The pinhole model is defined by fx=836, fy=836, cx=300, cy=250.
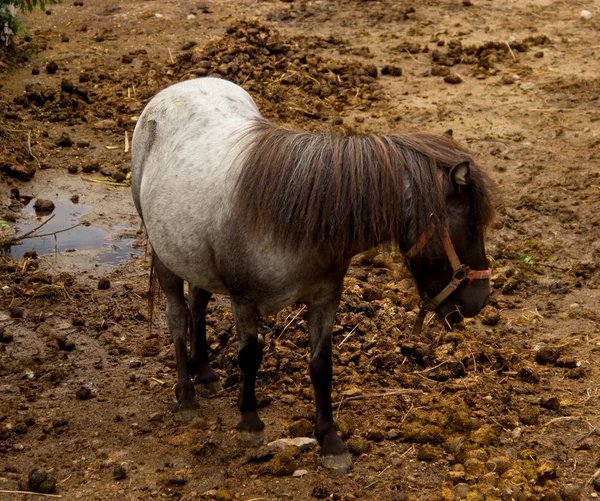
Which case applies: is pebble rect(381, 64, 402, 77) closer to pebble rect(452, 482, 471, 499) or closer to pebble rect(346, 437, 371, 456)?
pebble rect(346, 437, 371, 456)

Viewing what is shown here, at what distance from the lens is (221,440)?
4.73m

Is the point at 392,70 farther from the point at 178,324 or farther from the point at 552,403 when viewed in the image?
the point at 552,403

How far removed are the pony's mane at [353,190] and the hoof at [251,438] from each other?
122 cm

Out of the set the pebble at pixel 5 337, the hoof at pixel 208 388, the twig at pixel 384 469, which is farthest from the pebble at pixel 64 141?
the twig at pixel 384 469

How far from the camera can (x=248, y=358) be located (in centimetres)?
455

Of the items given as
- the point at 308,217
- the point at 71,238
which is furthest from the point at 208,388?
the point at 71,238

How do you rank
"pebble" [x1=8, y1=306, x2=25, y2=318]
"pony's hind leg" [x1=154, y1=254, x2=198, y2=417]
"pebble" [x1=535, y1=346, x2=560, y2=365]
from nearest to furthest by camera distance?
"pony's hind leg" [x1=154, y1=254, x2=198, y2=417] → "pebble" [x1=535, y1=346, x2=560, y2=365] → "pebble" [x1=8, y1=306, x2=25, y2=318]

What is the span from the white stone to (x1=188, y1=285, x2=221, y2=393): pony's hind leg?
2.76 feet

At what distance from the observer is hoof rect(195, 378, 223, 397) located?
5285 millimetres

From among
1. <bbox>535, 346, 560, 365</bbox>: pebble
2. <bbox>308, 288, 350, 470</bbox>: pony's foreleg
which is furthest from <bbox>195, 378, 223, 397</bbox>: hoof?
<bbox>535, 346, 560, 365</bbox>: pebble

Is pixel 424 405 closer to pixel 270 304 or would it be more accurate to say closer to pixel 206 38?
pixel 270 304

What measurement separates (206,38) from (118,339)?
673cm

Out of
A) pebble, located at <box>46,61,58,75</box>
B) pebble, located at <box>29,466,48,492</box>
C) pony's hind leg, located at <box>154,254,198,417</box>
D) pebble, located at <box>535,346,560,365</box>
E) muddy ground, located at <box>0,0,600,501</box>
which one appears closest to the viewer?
pebble, located at <box>29,466,48,492</box>

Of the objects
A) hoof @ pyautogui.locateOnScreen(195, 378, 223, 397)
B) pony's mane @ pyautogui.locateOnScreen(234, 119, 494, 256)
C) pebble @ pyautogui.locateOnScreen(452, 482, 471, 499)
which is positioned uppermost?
pony's mane @ pyautogui.locateOnScreen(234, 119, 494, 256)
